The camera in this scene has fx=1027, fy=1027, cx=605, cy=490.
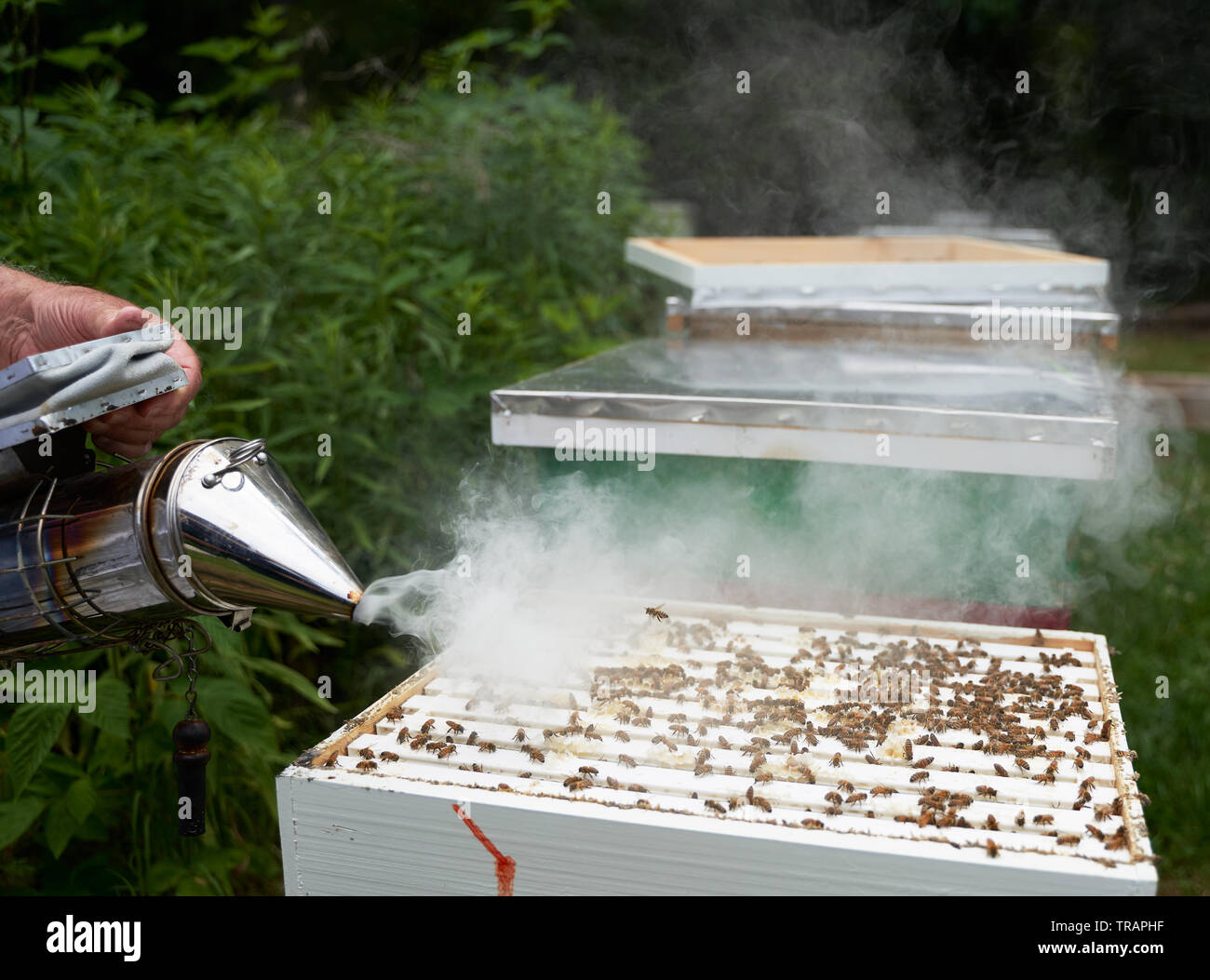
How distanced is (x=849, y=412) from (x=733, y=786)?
123cm

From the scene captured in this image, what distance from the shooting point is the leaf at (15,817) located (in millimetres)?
2512

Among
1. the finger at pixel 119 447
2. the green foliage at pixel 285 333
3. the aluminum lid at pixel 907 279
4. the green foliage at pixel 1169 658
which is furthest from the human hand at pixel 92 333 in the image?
the green foliage at pixel 1169 658

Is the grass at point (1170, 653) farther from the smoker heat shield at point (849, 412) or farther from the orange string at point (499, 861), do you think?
the orange string at point (499, 861)

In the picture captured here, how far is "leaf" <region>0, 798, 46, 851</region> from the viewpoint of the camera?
251 centimetres

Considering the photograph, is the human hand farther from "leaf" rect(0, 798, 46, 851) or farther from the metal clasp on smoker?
"leaf" rect(0, 798, 46, 851)

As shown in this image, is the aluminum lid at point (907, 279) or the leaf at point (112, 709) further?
the aluminum lid at point (907, 279)

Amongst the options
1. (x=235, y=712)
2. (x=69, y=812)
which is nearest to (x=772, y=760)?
(x=235, y=712)

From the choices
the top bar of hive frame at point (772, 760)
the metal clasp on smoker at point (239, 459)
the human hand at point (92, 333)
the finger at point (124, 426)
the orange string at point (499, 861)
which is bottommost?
the orange string at point (499, 861)

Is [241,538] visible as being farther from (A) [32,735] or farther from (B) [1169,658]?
(B) [1169,658]

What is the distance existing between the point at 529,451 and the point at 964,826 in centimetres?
188

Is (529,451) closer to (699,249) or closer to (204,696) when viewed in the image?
(204,696)

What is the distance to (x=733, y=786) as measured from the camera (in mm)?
1764


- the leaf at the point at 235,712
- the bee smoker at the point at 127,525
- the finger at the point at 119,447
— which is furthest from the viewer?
the leaf at the point at 235,712

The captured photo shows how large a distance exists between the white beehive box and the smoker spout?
0.41 m
